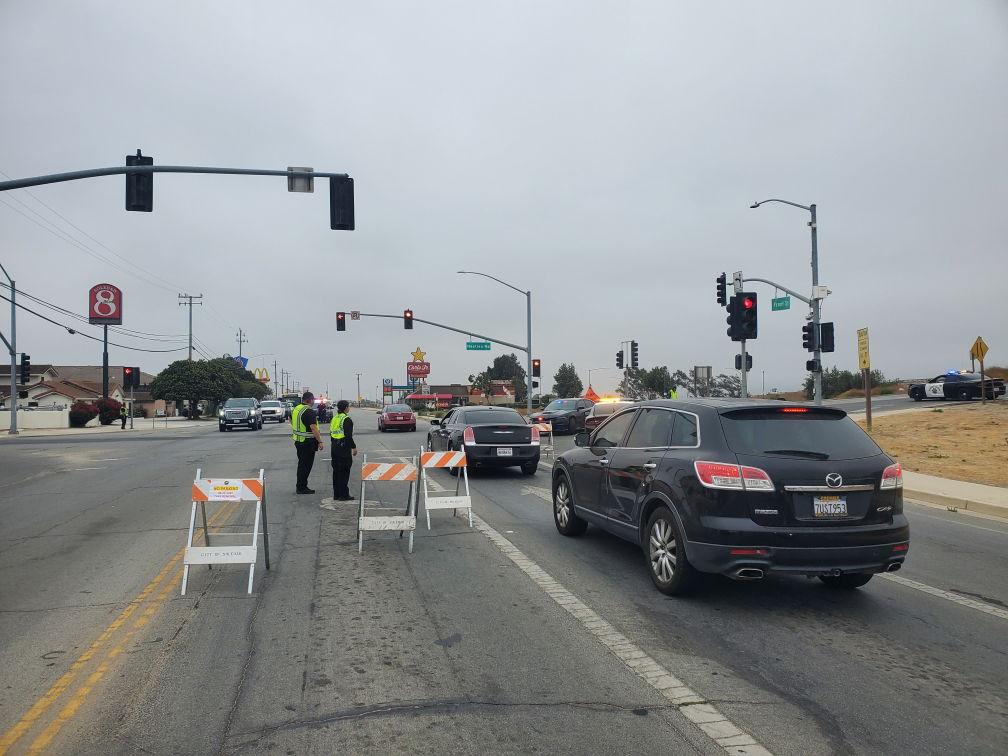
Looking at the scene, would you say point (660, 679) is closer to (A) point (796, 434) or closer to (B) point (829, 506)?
(B) point (829, 506)

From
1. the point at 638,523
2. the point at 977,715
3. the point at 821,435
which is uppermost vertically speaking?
the point at 821,435

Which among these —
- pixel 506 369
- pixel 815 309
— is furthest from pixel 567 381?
pixel 815 309

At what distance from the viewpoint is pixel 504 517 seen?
10.4 metres

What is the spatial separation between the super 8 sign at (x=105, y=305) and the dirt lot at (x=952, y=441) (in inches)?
2281

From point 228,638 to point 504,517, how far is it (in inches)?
218

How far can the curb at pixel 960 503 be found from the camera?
1088 cm

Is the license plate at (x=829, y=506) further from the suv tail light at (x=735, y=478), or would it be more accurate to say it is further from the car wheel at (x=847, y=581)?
the car wheel at (x=847, y=581)

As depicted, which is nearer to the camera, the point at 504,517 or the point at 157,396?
the point at 504,517

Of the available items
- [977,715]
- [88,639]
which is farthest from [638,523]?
[88,639]

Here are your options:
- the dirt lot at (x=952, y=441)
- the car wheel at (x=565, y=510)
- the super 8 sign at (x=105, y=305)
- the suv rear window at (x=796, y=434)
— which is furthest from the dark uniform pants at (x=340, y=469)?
the super 8 sign at (x=105, y=305)

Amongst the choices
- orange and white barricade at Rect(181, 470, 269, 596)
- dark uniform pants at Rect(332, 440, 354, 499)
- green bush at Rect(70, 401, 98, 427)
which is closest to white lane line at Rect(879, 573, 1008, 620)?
orange and white barricade at Rect(181, 470, 269, 596)

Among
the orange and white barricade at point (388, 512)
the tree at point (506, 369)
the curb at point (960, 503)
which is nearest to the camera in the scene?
the orange and white barricade at point (388, 512)

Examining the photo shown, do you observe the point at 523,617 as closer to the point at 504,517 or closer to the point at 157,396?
the point at 504,517

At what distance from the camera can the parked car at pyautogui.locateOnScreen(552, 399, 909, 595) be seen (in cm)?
557
